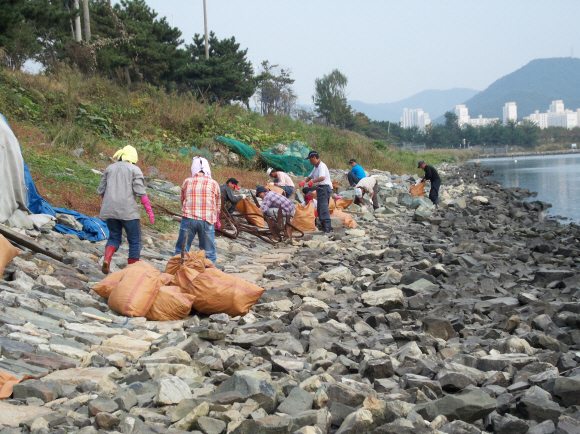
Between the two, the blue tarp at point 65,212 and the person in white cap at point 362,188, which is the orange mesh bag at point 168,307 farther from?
the person in white cap at point 362,188

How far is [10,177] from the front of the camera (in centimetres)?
625

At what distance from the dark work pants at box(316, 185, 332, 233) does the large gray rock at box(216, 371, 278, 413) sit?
708 cm

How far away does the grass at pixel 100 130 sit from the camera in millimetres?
9609

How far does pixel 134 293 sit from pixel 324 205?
596 centimetres

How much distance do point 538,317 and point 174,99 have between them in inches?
677

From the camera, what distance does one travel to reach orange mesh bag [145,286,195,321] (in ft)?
14.9

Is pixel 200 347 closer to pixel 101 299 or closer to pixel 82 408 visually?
pixel 82 408

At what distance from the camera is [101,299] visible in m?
4.86

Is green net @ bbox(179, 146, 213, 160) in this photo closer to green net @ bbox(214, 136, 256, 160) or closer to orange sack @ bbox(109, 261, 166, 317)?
green net @ bbox(214, 136, 256, 160)

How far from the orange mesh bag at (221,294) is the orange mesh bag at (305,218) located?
17.0ft

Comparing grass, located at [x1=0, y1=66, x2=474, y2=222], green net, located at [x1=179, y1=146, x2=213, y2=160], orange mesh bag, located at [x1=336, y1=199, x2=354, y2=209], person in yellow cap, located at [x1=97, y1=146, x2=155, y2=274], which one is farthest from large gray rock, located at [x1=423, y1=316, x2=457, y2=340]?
green net, located at [x1=179, y1=146, x2=213, y2=160]

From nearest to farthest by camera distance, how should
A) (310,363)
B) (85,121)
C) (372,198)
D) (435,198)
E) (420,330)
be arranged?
(310,363), (420,330), (372,198), (85,121), (435,198)

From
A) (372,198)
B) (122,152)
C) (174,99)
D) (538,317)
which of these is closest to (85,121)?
(174,99)

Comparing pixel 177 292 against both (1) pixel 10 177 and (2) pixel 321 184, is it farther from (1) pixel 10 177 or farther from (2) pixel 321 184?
(2) pixel 321 184
